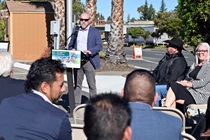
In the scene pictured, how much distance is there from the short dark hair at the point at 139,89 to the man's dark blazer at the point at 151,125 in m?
0.09

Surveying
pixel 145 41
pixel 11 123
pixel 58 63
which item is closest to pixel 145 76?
pixel 58 63

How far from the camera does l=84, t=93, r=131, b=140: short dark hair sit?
225 centimetres

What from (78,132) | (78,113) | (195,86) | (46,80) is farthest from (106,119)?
(195,86)

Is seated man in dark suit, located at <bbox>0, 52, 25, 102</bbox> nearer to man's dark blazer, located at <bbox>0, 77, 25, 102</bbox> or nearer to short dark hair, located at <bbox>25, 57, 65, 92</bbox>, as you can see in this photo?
man's dark blazer, located at <bbox>0, 77, 25, 102</bbox>

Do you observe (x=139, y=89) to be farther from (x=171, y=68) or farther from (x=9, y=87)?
(x=171, y=68)

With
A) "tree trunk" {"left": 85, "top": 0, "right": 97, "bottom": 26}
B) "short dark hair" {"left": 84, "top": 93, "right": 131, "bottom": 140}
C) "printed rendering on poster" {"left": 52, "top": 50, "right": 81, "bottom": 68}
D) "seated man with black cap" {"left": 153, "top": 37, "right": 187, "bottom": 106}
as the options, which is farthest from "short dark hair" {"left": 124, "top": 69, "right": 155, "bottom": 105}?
"tree trunk" {"left": 85, "top": 0, "right": 97, "bottom": 26}

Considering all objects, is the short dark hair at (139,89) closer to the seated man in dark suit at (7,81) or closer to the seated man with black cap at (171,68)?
the seated man in dark suit at (7,81)

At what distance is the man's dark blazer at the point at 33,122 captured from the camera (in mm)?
3422

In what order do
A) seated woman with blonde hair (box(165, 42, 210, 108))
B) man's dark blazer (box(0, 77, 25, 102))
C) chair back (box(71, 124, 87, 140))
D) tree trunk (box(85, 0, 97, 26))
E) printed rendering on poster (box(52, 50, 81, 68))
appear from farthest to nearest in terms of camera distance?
tree trunk (box(85, 0, 97, 26)), printed rendering on poster (box(52, 50, 81, 68)), seated woman with blonde hair (box(165, 42, 210, 108)), man's dark blazer (box(0, 77, 25, 102)), chair back (box(71, 124, 87, 140))

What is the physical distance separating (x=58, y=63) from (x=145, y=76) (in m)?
0.81

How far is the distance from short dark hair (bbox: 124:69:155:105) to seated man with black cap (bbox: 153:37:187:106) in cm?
390

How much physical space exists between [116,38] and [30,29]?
8.38 m

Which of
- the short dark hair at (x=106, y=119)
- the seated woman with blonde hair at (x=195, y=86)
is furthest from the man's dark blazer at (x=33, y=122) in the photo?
the seated woman with blonde hair at (x=195, y=86)

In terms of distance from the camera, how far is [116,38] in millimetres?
19828
